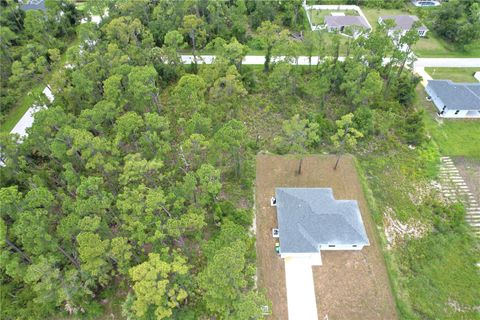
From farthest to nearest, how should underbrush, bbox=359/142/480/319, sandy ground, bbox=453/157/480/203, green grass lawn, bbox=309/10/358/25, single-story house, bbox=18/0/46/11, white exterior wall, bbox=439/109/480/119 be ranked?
green grass lawn, bbox=309/10/358/25 → single-story house, bbox=18/0/46/11 → white exterior wall, bbox=439/109/480/119 → sandy ground, bbox=453/157/480/203 → underbrush, bbox=359/142/480/319

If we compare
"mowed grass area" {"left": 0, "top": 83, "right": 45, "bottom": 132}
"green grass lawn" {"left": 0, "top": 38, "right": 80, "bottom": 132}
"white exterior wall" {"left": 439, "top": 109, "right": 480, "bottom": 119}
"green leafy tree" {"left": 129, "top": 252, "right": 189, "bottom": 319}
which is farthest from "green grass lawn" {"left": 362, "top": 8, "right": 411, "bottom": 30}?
"green leafy tree" {"left": 129, "top": 252, "right": 189, "bottom": 319}

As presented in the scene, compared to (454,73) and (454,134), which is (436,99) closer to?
(454,134)

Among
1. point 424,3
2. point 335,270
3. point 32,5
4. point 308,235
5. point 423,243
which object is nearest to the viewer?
point 335,270

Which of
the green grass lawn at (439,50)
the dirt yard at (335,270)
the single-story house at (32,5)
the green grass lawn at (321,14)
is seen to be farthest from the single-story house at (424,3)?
the single-story house at (32,5)

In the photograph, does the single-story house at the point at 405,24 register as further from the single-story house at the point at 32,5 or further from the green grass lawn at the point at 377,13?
the single-story house at the point at 32,5

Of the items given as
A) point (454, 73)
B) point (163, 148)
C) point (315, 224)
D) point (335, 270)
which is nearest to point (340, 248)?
point (335, 270)

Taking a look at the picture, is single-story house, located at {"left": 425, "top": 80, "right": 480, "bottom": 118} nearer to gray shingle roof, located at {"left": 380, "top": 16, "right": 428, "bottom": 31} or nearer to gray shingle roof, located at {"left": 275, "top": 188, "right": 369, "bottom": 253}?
gray shingle roof, located at {"left": 380, "top": 16, "right": 428, "bottom": 31}
